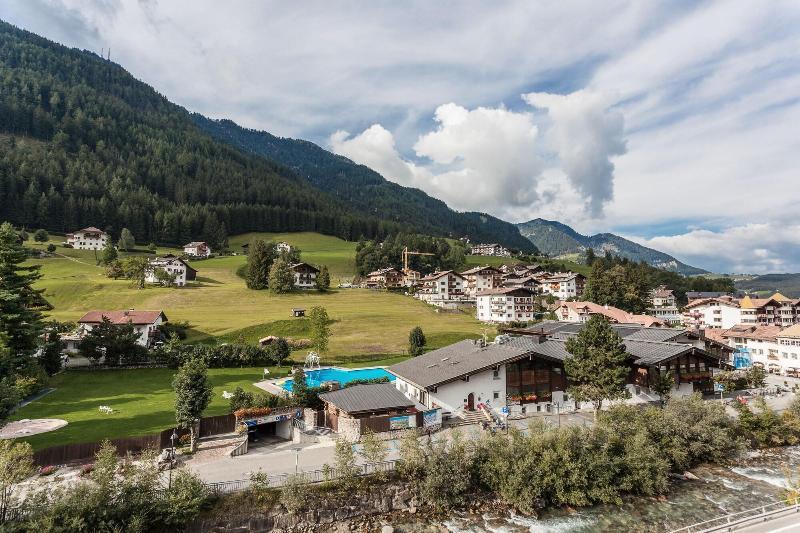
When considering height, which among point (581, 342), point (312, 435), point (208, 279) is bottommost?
point (312, 435)

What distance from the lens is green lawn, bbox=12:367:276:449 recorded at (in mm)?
33031

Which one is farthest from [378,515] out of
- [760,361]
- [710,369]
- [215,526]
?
[760,361]

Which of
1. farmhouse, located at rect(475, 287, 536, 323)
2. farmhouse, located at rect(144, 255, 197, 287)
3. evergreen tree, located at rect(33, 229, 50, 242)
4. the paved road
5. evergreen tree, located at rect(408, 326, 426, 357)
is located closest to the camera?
the paved road

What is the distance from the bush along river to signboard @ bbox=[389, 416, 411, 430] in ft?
29.1

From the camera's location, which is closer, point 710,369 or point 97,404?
point 97,404

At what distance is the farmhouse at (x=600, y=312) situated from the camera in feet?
299

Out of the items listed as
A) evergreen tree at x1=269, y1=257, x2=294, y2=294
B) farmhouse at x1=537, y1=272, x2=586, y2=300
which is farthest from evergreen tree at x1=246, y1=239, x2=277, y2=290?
farmhouse at x1=537, y1=272, x2=586, y2=300

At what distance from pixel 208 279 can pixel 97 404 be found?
285 feet

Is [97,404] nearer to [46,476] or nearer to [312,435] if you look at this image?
[46,476]

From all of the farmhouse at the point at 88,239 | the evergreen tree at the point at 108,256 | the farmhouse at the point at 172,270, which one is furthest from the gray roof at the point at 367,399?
the farmhouse at the point at 88,239

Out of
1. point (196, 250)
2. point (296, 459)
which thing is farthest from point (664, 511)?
point (196, 250)

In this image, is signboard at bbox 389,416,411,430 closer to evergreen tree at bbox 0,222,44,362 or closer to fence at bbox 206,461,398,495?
fence at bbox 206,461,398,495

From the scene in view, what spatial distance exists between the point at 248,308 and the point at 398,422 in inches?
2523

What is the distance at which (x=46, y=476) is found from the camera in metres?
26.7
